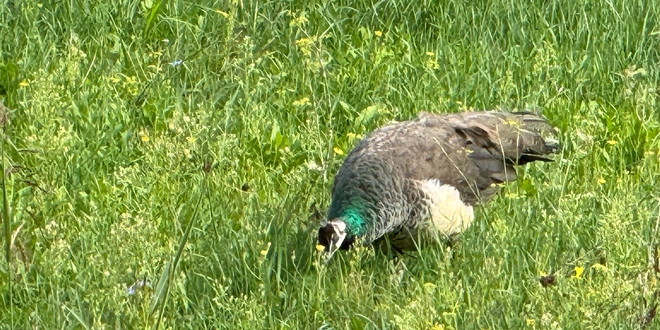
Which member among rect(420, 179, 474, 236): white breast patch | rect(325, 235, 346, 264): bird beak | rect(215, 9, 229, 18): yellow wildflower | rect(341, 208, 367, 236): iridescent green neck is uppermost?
rect(215, 9, 229, 18): yellow wildflower

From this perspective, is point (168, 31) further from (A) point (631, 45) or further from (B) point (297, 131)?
(A) point (631, 45)

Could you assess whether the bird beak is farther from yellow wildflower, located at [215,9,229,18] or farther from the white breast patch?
yellow wildflower, located at [215,9,229,18]

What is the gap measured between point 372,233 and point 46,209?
132cm

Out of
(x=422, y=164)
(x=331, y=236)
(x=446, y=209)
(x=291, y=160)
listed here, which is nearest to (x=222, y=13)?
(x=291, y=160)

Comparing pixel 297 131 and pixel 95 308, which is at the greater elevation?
pixel 95 308

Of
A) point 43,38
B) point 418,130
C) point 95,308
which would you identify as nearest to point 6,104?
point 43,38

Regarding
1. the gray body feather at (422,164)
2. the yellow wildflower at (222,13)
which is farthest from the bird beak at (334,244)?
the yellow wildflower at (222,13)

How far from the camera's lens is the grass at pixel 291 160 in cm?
448

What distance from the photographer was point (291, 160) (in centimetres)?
614

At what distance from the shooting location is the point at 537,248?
16.6 feet

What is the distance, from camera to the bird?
529 centimetres

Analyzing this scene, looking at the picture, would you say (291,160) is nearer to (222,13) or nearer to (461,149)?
(461,149)

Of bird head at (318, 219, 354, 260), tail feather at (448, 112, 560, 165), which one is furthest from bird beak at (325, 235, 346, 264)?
tail feather at (448, 112, 560, 165)

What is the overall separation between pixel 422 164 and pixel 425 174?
0.05 meters
